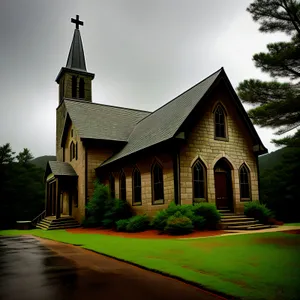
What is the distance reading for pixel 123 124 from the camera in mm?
26562

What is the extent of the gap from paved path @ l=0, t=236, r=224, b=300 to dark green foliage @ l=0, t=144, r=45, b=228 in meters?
32.8

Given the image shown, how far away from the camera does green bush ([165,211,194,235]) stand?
13.0 meters

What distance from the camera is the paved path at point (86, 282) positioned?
4500 millimetres

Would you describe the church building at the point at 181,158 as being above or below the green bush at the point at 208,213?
above

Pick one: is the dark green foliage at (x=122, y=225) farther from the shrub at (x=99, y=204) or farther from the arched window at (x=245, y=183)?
the arched window at (x=245, y=183)

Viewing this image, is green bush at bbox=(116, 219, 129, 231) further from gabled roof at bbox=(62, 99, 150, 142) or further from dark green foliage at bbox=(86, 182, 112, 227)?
gabled roof at bbox=(62, 99, 150, 142)

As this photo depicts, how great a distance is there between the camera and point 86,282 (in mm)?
5289

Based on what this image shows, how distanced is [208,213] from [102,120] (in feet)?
47.7

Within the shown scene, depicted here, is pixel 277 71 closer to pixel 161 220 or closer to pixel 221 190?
pixel 221 190

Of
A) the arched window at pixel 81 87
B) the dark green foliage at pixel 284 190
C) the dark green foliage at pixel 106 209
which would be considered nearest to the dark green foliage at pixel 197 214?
the dark green foliage at pixel 106 209

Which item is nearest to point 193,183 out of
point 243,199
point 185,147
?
point 185,147

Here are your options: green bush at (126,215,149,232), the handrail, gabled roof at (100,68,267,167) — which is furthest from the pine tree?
the handrail

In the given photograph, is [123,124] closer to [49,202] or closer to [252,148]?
[49,202]

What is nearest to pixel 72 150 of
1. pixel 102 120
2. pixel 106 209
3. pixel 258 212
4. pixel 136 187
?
pixel 102 120
